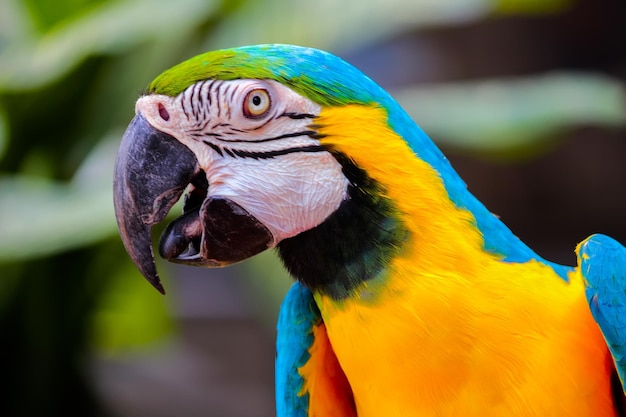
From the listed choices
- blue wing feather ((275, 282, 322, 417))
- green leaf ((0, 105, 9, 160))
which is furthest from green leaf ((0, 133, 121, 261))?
blue wing feather ((275, 282, 322, 417))

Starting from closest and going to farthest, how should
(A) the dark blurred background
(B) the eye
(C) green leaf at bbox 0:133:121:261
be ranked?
(B) the eye
(C) green leaf at bbox 0:133:121:261
(A) the dark blurred background

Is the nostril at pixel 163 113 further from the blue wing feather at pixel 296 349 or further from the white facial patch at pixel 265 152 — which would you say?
the blue wing feather at pixel 296 349

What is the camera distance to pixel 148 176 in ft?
2.50

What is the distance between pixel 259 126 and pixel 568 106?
151cm

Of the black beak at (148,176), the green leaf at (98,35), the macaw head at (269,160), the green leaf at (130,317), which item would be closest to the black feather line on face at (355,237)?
the macaw head at (269,160)

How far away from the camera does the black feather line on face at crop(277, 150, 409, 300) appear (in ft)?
2.53

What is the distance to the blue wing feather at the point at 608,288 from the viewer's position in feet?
2.54

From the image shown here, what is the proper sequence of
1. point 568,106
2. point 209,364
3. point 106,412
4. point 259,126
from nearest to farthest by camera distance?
point 259,126 < point 568,106 < point 106,412 < point 209,364

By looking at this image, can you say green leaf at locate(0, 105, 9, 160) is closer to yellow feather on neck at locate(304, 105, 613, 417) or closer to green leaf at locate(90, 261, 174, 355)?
green leaf at locate(90, 261, 174, 355)

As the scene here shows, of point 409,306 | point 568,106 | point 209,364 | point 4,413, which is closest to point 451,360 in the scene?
point 409,306

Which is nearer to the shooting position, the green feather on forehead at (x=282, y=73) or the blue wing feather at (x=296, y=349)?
the green feather on forehead at (x=282, y=73)

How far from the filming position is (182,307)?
3914 mm

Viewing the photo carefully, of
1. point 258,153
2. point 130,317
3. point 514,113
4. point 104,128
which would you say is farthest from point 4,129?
point 258,153

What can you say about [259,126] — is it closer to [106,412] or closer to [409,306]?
[409,306]
